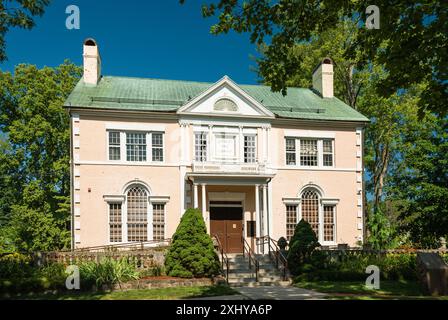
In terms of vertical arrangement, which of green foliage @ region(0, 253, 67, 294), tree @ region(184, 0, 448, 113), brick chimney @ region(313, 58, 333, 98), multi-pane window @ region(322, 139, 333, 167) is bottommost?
green foliage @ region(0, 253, 67, 294)

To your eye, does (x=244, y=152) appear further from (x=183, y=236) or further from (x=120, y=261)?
(x=120, y=261)

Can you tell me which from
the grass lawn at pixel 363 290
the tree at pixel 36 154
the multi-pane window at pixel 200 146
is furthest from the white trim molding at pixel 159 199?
the tree at pixel 36 154

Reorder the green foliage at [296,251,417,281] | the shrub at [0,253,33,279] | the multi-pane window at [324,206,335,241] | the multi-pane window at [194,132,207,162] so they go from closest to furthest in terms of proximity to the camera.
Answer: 1. the shrub at [0,253,33,279]
2. the green foliage at [296,251,417,281]
3. the multi-pane window at [194,132,207,162]
4. the multi-pane window at [324,206,335,241]

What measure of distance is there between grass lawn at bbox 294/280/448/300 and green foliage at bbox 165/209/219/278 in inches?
148

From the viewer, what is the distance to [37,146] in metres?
37.0

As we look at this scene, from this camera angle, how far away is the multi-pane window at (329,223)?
26672mm

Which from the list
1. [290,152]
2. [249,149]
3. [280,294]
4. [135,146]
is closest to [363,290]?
[280,294]

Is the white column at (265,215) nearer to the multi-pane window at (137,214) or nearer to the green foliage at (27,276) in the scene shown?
the multi-pane window at (137,214)

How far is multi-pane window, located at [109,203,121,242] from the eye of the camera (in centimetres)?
2398

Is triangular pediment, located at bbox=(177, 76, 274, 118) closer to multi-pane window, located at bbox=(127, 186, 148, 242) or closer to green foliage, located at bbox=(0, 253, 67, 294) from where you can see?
multi-pane window, located at bbox=(127, 186, 148, 242)

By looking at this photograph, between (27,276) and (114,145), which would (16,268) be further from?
(114,145)

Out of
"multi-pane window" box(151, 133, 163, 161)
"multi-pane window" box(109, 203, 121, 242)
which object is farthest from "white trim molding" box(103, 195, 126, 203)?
"multi-pane window" box(151, 133, 163, 161)

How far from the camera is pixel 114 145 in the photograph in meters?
24.6

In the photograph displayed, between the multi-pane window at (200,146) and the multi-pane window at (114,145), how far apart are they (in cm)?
423
